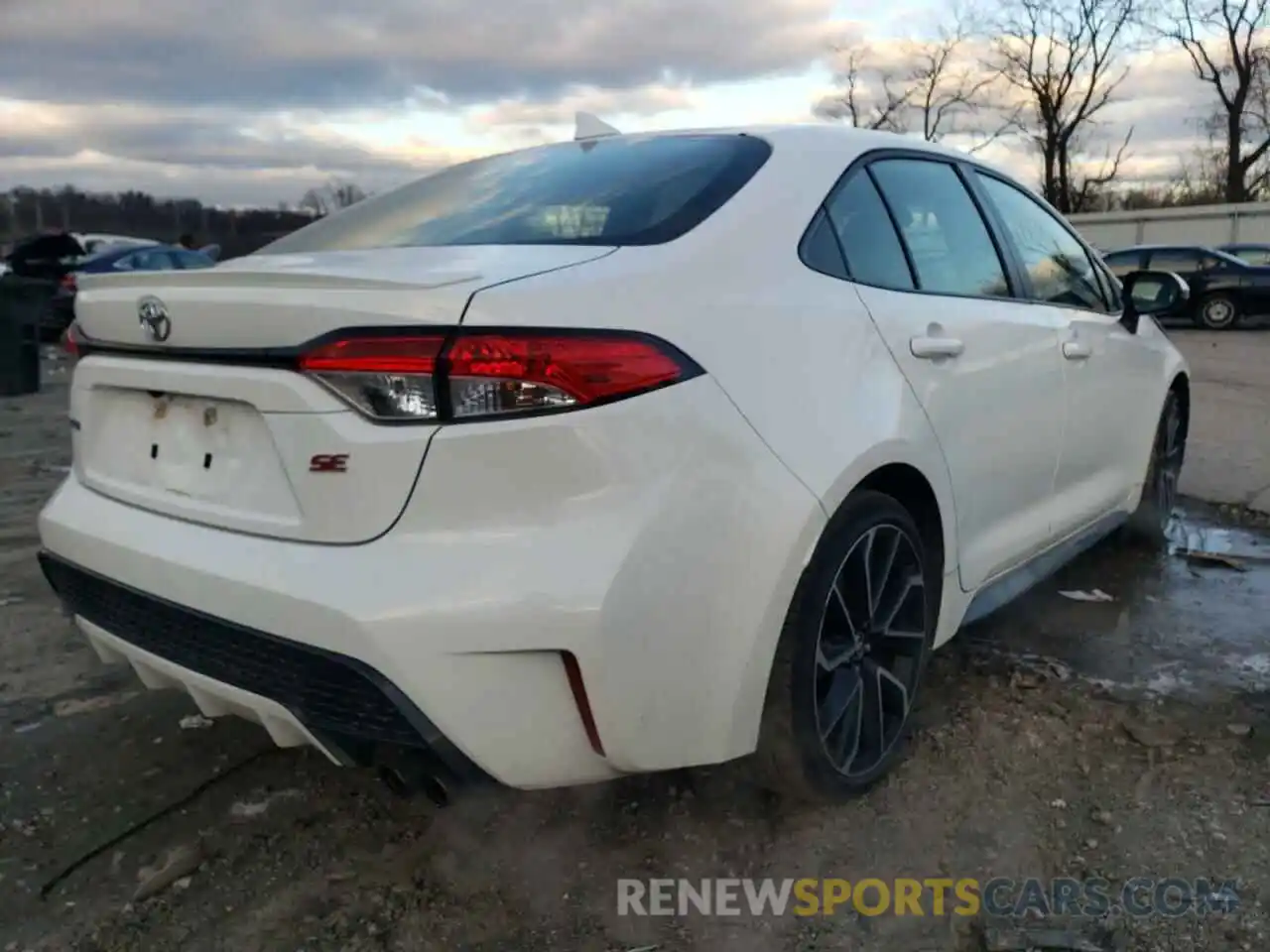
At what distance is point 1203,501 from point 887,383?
12.9 ft

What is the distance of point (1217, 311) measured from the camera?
17.8 m

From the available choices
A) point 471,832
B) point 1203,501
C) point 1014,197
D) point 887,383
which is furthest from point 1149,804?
point 1203,501

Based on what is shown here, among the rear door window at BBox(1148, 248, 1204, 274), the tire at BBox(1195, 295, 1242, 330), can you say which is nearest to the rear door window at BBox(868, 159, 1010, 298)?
the rear door window at BBox(1148, 248, 1204, 274)

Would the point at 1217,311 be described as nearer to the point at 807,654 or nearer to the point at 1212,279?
the point at 1212,279

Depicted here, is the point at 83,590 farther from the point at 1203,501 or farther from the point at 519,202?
the point at 1203,501

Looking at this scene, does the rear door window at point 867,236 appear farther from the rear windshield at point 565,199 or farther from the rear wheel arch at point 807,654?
the rear wheel arch at point 807,654

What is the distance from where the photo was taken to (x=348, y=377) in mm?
1914

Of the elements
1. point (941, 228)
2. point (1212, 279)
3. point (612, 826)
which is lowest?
point (612, 826)

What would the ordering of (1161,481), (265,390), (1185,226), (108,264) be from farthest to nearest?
1. (1185,226)
2. (108,264)
3. (1161,481)
4. (265,390)

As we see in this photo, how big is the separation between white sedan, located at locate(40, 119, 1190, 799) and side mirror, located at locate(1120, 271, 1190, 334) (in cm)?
165

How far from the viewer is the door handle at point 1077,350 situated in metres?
3.46

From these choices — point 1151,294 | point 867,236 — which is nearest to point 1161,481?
point 1151,294

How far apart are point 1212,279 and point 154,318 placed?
18987mm

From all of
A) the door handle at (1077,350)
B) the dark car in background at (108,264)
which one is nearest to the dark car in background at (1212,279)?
the dark car in background at (108,264)
